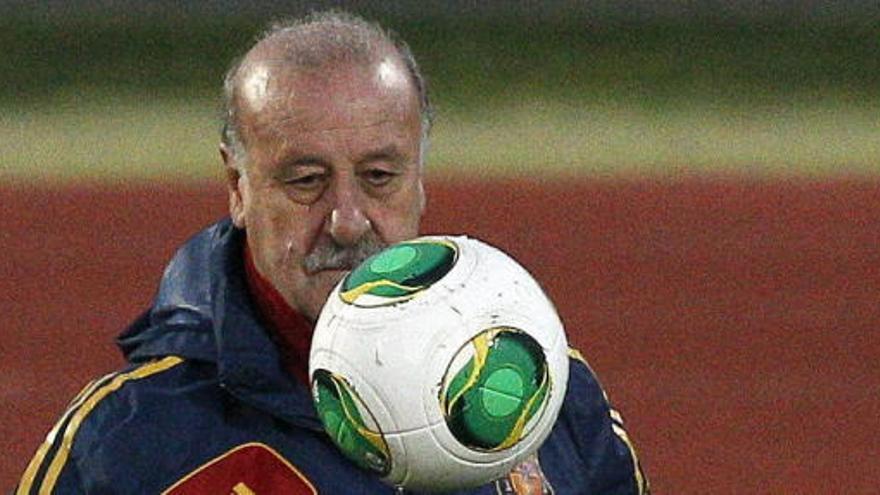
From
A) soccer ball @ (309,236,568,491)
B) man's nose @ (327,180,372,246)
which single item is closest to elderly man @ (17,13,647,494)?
man's nose @ (327,180,372,246)

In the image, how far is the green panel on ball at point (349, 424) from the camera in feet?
7.78

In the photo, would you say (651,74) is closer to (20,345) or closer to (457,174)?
(457,174)

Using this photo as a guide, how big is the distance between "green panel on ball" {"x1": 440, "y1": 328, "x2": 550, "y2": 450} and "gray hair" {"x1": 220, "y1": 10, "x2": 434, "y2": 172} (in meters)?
0.42

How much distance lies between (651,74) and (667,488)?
247 inches

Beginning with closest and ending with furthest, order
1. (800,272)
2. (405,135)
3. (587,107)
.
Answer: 1. (405,135)
2. (800,272)
3. (587,107)

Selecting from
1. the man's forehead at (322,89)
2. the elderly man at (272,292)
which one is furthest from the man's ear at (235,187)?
the man's forehead at (322,89)

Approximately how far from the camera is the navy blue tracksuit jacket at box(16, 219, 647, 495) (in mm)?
2684

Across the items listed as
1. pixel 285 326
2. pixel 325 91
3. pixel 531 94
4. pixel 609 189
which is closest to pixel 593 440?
pixel 285 326

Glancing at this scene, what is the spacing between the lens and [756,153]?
10.5 m

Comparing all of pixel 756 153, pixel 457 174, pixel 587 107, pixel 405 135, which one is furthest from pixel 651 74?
pixel 405 135

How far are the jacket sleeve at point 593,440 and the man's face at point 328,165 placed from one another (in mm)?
355

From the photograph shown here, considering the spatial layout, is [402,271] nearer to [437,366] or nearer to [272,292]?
[437,366]

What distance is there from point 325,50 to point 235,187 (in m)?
0.21

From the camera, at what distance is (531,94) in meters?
11.8
